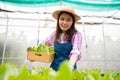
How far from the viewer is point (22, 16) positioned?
880 cm

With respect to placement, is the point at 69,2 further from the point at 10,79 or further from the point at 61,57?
the point at 10,79

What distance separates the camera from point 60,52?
2678 mm

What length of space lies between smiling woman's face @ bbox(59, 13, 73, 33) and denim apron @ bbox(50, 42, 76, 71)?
0.49 feet

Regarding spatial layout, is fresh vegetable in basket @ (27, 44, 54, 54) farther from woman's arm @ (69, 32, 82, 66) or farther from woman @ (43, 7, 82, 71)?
woman's arm @ (69, 32, 82, 66)

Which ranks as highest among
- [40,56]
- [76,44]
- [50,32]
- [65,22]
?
[50,32]

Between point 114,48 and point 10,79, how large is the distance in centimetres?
895

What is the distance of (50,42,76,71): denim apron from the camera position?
2.62 metres

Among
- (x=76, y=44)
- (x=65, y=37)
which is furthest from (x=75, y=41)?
(x=65, y=37)

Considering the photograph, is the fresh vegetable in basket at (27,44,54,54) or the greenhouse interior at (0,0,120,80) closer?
the fresh vegetable in basket at (27,44,54,54)

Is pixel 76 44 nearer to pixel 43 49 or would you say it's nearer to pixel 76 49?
pixel 76 49

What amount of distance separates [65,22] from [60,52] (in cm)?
32

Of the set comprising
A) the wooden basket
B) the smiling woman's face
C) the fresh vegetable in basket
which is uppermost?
the smiling woman's face

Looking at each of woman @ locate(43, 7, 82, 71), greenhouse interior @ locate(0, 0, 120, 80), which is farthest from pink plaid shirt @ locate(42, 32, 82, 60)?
greenhouse interior @ locate(0, 0, 120, 80)

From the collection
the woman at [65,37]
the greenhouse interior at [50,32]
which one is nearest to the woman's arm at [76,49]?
the woman at [65,37]
